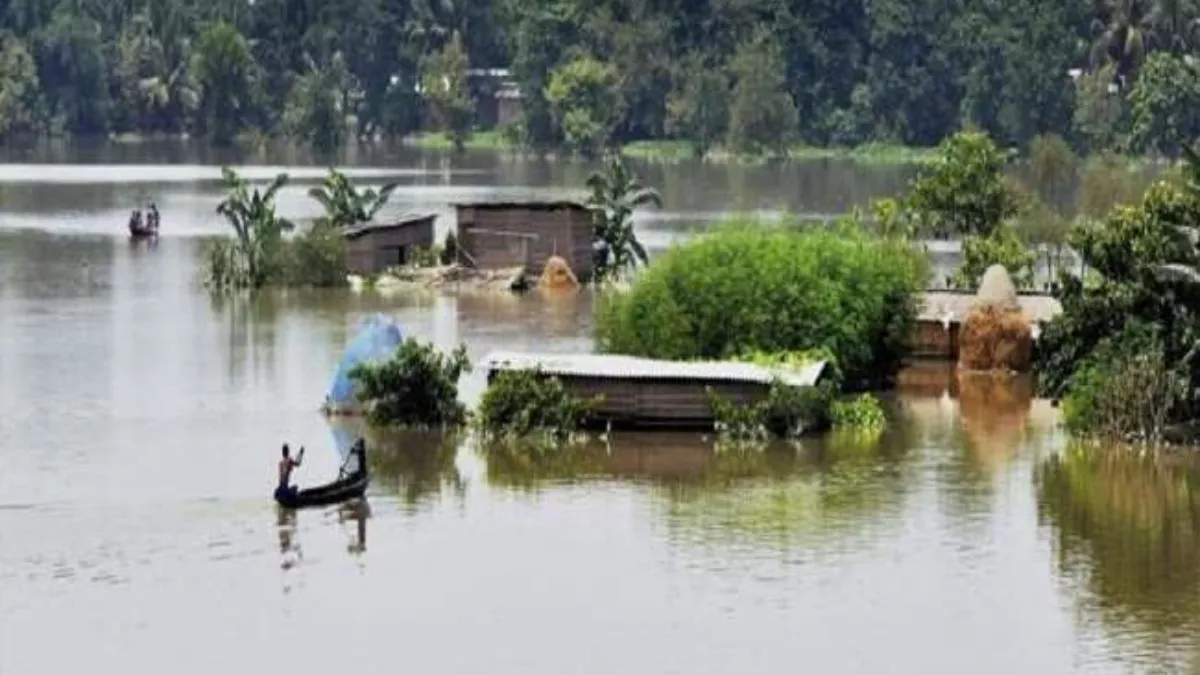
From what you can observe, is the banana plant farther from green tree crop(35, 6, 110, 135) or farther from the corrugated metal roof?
green tree crop(35, 6, 110, 135)

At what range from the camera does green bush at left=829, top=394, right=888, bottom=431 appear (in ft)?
144

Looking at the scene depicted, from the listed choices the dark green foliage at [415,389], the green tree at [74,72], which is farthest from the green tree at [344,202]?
the green tree at [74,72]

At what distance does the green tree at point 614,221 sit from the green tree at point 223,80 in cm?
7673

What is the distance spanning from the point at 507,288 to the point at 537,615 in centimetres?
3193

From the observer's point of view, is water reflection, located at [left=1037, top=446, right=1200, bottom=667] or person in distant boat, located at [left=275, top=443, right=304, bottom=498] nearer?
water reflection, located at [left=1037, top=446, right=1200, bottom=667]

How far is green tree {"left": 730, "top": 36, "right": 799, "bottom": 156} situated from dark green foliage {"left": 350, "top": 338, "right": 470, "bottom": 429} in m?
88.9

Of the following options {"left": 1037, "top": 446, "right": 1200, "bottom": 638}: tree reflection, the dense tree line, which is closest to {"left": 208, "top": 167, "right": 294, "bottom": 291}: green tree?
{"left": 1037, "top": 446, "right": 1200, "bottom": 638}: tree reflection

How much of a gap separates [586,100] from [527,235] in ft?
236

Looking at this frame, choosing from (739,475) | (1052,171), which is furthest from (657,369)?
(1052,171)

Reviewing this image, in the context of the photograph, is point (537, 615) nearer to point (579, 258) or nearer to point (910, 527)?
point (910, 527)

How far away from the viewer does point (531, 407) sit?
1678 inches

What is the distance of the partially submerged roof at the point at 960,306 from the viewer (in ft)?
165

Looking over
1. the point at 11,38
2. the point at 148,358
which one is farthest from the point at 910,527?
the point at 11,38

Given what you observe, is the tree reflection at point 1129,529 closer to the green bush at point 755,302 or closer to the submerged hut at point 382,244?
the green bush at point 755,302
